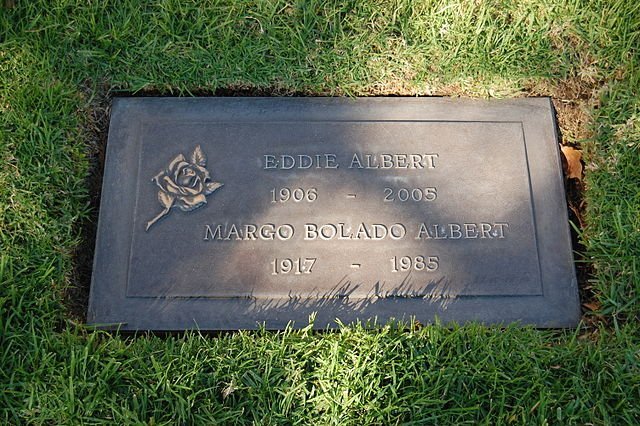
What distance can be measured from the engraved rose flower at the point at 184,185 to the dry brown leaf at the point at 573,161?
1.57 meters

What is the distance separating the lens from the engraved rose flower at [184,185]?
2379 millimetres

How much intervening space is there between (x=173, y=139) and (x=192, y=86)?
0.95 ft

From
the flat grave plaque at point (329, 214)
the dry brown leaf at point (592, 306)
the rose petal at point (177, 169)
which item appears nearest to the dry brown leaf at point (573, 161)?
the flat grave plaque at point (329, 214)

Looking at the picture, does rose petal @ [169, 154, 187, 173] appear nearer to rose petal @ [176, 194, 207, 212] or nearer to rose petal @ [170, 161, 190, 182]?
rose petal @ [170, 161, 190, 182]

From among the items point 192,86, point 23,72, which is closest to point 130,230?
point 192,86

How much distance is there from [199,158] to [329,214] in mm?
611

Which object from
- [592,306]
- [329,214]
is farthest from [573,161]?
[329,214]

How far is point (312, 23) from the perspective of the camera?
106 inches

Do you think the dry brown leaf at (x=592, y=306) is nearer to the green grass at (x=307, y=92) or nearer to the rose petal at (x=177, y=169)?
the green grass at (x=307, y=92)

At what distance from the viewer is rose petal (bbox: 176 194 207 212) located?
7.79 ft

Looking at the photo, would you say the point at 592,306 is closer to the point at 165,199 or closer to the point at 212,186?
the point at 212,186

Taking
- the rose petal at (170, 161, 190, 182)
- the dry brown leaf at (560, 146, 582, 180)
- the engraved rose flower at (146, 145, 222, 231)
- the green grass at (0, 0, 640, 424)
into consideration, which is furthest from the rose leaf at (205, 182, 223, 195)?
the dry brown leaf at (560, 146, 582, 180)

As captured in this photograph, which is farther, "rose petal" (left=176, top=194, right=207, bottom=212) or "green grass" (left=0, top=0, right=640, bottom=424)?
"rose petal" (left=176, top=194, right=207, bottom=212)

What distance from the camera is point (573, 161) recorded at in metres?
2.60
